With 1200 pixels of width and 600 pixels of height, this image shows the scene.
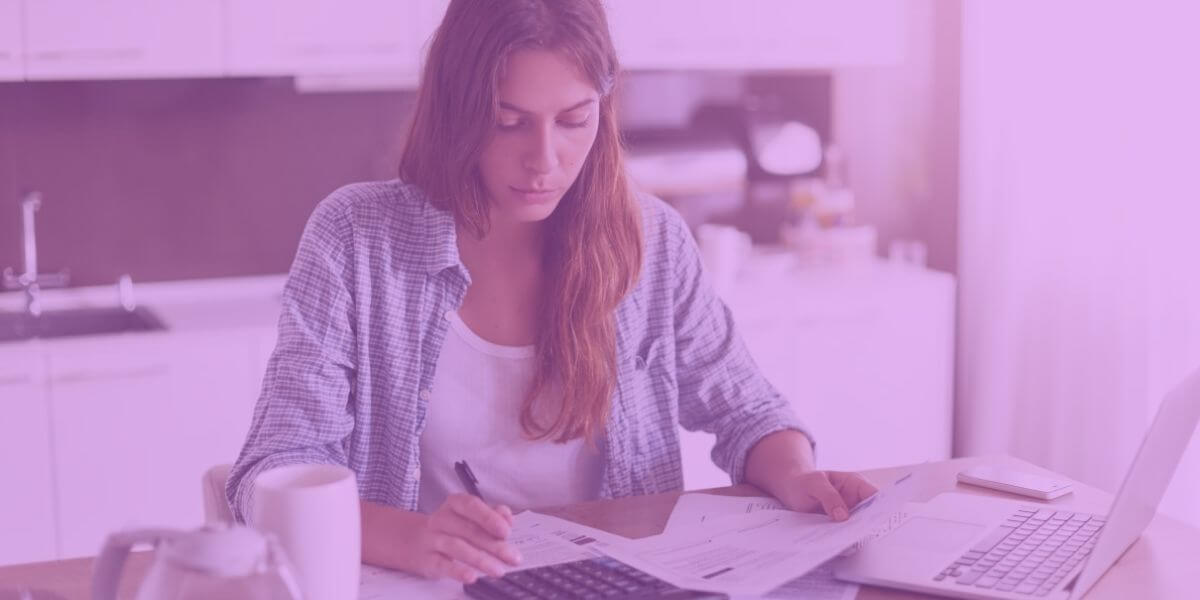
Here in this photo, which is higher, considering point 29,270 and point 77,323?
point 29,270

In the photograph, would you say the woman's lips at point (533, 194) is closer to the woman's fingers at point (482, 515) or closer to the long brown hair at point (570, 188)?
the long brown hair at point (570, 188)

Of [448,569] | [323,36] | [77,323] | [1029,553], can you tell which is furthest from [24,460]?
[1029,553]

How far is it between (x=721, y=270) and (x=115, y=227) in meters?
1.48

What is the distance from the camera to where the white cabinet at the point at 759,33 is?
10.3ft

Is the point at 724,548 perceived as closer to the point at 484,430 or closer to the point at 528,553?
the point at 528,553

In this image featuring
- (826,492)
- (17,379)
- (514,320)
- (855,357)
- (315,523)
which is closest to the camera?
(315,523)

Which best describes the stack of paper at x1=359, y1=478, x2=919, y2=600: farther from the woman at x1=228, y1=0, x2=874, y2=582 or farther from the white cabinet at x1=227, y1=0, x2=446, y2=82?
the white cabinet at x1=227, y1=0, x2=446, y2=82

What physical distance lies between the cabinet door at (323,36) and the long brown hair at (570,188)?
1314 mm

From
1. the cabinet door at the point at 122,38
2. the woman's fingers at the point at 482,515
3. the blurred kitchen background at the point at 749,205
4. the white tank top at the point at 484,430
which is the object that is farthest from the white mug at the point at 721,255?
the woman's fingers at the point at 482,515

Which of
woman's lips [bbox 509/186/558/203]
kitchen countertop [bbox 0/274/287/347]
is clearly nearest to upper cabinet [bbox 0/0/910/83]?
kitchen countertop [bbox 0/274/287/347]

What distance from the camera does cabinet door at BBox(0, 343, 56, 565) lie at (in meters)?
2.51

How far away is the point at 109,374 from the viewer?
8.45 feet

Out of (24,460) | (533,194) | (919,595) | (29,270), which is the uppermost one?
(533,194)

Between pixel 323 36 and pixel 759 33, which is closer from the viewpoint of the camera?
pixel 323 36
